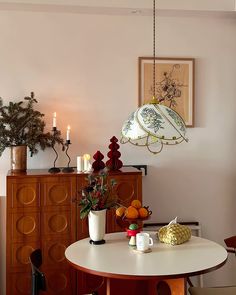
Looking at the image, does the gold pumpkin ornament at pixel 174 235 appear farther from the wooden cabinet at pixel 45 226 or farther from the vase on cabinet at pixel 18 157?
the vase on cabinet at pixel 18 157

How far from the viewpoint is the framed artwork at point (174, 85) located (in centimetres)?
350

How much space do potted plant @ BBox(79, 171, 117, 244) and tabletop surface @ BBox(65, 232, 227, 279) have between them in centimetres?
11

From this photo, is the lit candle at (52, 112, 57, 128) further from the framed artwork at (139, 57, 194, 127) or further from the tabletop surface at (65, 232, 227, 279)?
the tabletop surface at (65, 232, 227, 279)

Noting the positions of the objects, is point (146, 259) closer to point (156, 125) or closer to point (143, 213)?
point (143, 213)

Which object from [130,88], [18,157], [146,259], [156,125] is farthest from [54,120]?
[146,259]

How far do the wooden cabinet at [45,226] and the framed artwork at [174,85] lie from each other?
1.01 metres

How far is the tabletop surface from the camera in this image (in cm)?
197

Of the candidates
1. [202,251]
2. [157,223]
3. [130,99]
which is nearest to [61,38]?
[130,99]

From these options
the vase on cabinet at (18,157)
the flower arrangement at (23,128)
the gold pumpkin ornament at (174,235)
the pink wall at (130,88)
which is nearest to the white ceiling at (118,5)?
the pink wall at (130,88)

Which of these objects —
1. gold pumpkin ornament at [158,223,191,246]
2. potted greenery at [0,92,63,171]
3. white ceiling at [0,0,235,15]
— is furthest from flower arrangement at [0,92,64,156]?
gold pumpkin ornament at [158,223,191,246]

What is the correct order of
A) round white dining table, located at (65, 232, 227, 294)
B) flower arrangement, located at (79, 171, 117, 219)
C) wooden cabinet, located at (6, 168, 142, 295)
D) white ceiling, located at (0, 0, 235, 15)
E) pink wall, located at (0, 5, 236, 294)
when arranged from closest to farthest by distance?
round white dining table, located at (65, 232, 227, 294), flower arrangement, located at (79, 171, 117, 219), wooden cabinet, located at (6, 168, 142, 295), white ceiling, located at (0, 0, 235, 15), pink wall, located at (0, 5, 236, 294)

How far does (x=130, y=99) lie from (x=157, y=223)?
4.03ft

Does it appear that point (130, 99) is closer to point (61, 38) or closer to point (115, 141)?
point (115, 141)

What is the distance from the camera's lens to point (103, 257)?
2199 mm
